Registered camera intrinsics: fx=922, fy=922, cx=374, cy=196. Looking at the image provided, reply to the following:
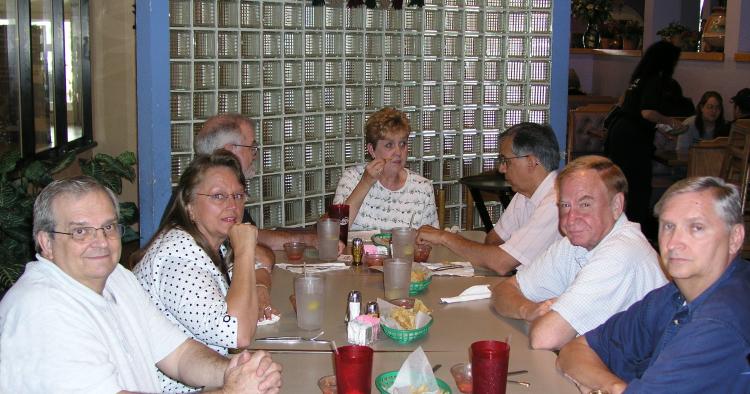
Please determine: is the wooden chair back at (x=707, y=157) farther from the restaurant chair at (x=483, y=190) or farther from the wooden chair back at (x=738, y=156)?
the restaurant chair at (x=483, y=190)

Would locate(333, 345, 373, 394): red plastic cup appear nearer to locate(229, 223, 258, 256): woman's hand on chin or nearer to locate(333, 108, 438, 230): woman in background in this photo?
locate(229, 223, 258, 256): woman's hand on chin

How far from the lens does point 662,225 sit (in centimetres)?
229

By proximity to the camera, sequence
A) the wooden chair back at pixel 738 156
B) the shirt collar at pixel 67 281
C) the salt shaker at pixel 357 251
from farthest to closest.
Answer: the wooden chair back at pixel 738 156
the salt shaker at pixel 357 251
the shirt collar at pixel 67 281

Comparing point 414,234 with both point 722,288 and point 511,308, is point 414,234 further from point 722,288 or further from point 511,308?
point 722,288

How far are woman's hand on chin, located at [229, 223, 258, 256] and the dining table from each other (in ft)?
0.83

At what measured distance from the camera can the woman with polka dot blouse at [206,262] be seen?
2.62 meters

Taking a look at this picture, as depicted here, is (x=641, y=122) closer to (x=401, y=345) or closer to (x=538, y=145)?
(x=538, y=145)

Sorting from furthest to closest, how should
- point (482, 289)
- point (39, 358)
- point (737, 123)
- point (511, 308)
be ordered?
point (737, 123), point (482, 289), point (511, 308), point (39, 358)

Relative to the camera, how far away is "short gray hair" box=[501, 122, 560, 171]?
388cm

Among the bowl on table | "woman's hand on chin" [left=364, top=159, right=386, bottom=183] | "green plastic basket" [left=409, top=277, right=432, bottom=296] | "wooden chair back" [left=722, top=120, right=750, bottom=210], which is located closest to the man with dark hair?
"wooden chair back" [left=722, top=120, right=750, bottom=210]

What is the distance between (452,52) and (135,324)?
372 cm

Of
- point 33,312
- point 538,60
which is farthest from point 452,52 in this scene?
point 33,312

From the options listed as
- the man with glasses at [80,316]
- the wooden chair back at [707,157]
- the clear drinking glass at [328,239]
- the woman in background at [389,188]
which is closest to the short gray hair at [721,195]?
the man with glasses at [80,316]

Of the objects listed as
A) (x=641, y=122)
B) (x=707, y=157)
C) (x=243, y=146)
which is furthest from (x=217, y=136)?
(x=707, y=157)
